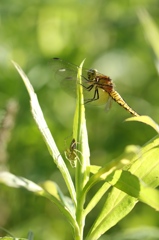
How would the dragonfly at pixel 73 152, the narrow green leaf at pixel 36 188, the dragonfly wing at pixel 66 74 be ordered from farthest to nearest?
the dragonfly wing at pixel 66 74 < the dragonfly at pixel 73 152 < the narrow green leaf at pixel 36 188

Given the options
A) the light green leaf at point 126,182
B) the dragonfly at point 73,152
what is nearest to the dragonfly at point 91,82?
the dragonfly at point 73,152

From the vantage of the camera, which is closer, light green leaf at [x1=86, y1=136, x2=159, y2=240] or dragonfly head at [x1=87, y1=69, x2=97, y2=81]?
light green leaf at [x1=86, y1=136, x2=159, y2=240]

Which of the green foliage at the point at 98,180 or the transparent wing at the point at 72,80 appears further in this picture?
the transparent wing at the point at 72,80

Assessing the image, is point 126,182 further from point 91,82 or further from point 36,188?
point 91,82

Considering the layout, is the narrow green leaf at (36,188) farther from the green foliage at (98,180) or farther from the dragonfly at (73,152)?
the dragonfly at (73,152)

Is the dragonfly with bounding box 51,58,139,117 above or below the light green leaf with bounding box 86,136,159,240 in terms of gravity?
→ below

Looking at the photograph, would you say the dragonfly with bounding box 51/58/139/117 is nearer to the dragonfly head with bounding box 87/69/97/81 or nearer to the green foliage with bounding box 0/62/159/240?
the dragonfly head with bounding box 87/69/97/81

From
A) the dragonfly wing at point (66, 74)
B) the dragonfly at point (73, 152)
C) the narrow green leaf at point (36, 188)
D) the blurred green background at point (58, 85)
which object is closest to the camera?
the narrow green leaf at point (36, 188)

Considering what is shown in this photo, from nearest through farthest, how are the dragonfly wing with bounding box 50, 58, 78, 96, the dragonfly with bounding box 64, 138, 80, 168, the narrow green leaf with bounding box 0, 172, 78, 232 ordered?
the narrow green leaf with bounding box 0, 172, 78, 232 < the dragonfly with bounding box 64, 138, 80, 168 < the dragonfly wing with bounding box 50, 58, 78, 96

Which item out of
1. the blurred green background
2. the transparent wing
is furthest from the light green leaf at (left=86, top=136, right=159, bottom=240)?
the blurred green background
